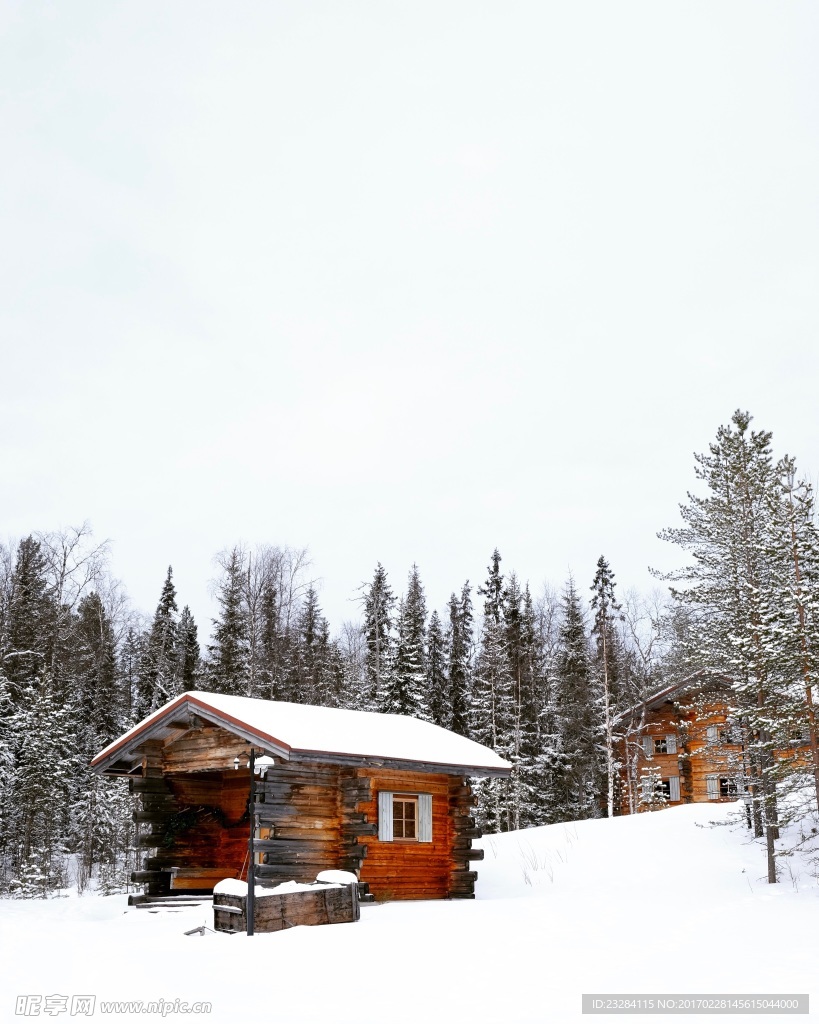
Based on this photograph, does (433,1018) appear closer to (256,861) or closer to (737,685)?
(256,861)

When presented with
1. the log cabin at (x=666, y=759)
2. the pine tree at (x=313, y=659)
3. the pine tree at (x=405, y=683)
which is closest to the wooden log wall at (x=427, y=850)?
the log cabin at (x=666, y=759)

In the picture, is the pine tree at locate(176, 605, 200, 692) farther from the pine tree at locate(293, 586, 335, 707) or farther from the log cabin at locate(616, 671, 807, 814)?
the log cabin at locate(616, 671, 807, 814)

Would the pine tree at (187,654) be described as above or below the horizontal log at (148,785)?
above

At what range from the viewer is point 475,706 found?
44406 millimetres

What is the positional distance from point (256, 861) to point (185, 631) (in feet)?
111

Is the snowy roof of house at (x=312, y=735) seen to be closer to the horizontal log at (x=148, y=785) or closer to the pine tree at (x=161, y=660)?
the horizontal log at (x=148, y=785)

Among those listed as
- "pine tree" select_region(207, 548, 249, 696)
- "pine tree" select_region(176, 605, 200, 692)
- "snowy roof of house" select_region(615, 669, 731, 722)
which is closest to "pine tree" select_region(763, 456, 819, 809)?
"snowy roof of house" select_region(615, 669, 731, 722)

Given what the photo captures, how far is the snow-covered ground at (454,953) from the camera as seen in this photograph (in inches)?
358

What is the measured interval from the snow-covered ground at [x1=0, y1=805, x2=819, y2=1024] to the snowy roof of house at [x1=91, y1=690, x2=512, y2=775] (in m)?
2.99

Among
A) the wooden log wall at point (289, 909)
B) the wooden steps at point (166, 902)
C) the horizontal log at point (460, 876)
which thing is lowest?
the wooden steps at point (166, 902)

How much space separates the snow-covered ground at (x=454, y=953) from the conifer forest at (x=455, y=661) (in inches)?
170

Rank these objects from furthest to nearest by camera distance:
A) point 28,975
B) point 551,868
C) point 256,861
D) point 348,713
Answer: point 551,868, point 348,713, point 256,861, point 28,975

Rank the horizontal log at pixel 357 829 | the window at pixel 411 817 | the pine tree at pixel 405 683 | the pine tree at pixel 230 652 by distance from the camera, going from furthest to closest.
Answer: the pine tree at pixel 405 683 → the pine tree at pixel 230 652 → the window at pixel 411 817 → the horizontal log at pixel 357 829

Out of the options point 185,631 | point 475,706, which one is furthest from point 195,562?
point 475,706
